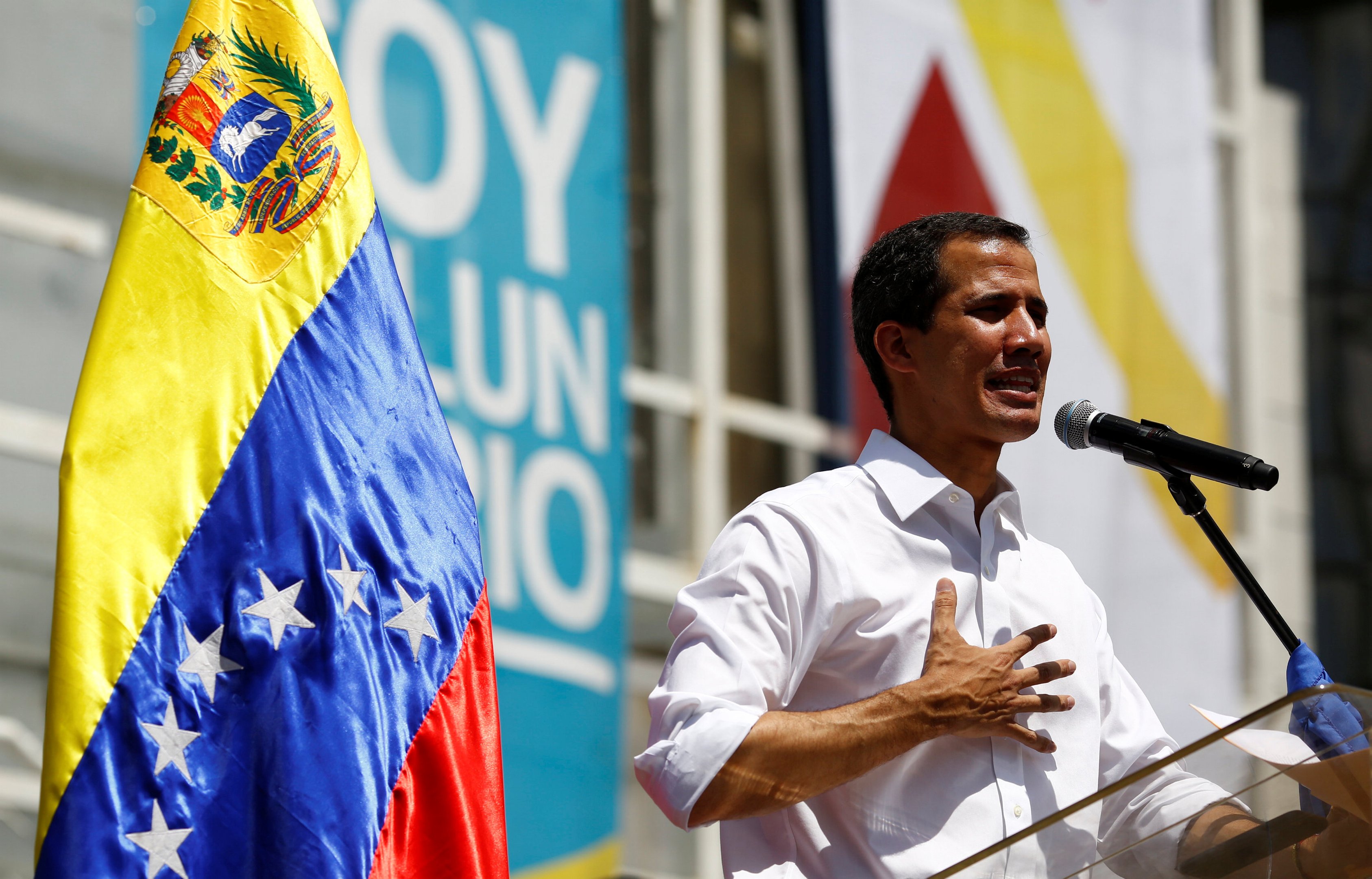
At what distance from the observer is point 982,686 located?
2.16 meters

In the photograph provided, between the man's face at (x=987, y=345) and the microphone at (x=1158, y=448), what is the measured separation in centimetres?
6

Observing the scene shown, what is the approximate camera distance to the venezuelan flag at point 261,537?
2.33m

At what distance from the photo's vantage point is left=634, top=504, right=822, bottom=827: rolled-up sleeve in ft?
6.79

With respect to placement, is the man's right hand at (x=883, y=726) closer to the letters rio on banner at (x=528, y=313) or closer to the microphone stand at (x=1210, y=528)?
the microphone stand at (x=1210, y=528)

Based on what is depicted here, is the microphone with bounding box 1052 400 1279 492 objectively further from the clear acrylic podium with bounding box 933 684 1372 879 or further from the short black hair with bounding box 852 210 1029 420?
the clear acrylic podium with bounding box 933 684 1372 879

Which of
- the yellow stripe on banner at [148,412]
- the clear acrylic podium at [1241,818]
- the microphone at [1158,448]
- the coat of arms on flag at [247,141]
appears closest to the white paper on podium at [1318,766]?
the clear acrylic podium at [1241,818]

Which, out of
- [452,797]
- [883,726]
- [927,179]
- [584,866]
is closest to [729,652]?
[883,726]

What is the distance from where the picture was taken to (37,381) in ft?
16.2

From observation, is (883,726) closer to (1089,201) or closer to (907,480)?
(907,480)

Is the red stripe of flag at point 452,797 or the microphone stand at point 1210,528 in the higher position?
the microphone stand at point 1210,528

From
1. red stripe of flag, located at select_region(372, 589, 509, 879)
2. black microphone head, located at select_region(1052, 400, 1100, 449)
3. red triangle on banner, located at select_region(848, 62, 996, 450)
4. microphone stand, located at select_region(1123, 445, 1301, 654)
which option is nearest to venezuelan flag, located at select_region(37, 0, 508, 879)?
red stripe of flag, located at select_region(372, 589, 509, 879)

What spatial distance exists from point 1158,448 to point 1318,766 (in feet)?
1.86

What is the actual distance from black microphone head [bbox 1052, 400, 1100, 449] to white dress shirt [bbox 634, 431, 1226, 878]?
0.14 metres

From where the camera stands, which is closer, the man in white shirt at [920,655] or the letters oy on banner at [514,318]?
the man in white shirt at [920,655]
